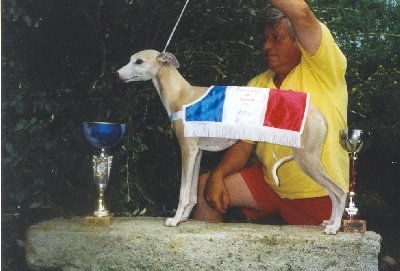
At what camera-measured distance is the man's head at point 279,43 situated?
2.98 m

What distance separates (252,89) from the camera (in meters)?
2.82

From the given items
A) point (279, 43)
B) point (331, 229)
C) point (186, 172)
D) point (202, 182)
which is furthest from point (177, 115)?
point (331, 229)

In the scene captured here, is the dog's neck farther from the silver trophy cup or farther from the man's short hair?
the silver trophy cup

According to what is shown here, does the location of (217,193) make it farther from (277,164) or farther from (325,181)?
(325,181)

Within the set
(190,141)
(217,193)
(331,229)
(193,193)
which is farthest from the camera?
(217,193)

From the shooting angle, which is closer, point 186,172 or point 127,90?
point 186,172

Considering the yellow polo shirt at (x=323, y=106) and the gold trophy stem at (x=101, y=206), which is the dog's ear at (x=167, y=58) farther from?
the gold trophy stem at (x=101, y=206)

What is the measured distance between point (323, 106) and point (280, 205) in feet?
2.33

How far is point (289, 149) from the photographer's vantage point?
297 cm

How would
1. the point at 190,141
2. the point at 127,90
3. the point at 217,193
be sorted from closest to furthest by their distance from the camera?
the point at 190,141 < the point at 217,193 < the point at 127,90

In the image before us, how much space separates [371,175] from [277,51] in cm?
142

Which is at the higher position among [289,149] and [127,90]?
[127,90]

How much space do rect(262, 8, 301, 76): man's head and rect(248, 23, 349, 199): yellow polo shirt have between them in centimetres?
6

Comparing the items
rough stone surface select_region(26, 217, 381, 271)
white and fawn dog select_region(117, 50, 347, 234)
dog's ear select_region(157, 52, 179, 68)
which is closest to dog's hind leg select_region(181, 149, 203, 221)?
white and fawn dog select_region(117, 50, 347, 234)
